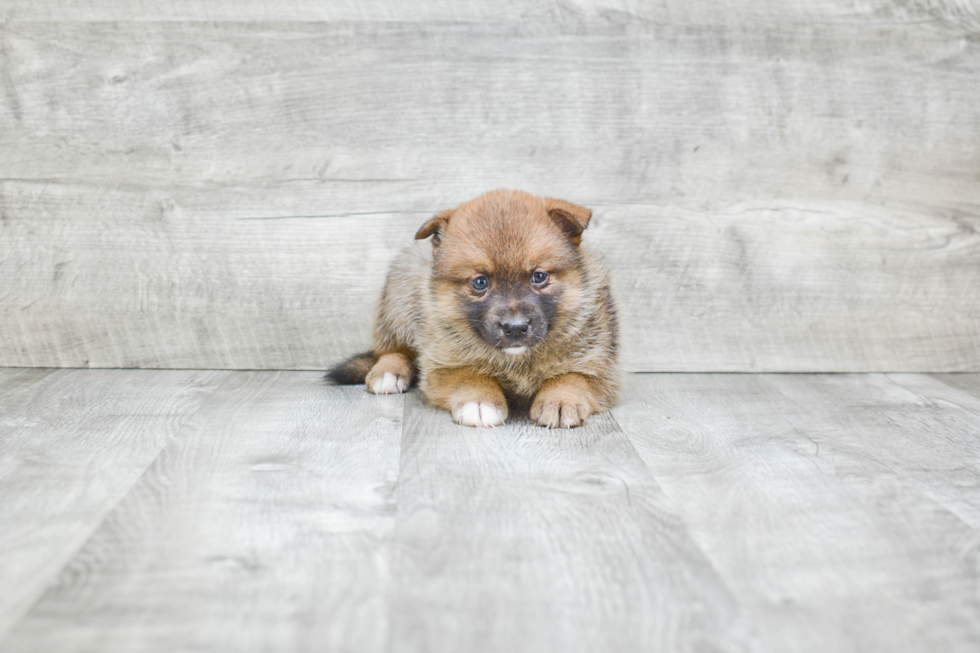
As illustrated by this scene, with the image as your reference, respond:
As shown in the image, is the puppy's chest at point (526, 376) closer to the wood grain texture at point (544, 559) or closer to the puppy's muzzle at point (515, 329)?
the puppy's muzzle at point (515, 329)

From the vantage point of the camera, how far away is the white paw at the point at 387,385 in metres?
2.99

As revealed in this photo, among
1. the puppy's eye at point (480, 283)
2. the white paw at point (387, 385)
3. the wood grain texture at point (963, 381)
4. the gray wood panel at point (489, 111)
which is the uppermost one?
the gray wood panel at point (489, 111)

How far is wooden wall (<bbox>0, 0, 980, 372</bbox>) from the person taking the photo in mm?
3205

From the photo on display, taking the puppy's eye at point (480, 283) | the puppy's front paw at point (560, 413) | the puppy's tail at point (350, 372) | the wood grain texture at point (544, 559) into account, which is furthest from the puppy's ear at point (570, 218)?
the puppy's tail at point (350, 372)

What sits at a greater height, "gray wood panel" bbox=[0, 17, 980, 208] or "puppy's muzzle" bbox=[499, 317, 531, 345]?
"gray wood panel" bbox=[0, 17, 980, 208]

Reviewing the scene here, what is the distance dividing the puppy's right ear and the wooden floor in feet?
1.96

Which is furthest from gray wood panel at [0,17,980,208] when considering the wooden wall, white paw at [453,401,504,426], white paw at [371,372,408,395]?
white paw at [453,401,504,426]

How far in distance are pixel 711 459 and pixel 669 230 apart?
140 centimetres

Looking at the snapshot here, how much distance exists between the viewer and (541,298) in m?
2.58

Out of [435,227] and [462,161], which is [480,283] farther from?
[462,161]

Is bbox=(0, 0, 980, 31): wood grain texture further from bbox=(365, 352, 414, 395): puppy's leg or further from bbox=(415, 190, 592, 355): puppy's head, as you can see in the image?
bbox=(365, 352, 414, 395): puppy's leg

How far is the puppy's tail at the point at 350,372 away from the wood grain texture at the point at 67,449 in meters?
0.45

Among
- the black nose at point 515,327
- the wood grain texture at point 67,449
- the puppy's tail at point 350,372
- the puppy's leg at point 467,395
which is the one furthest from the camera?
the puppy's tail at point 350,372

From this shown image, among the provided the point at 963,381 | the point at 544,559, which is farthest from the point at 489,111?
the point at 963,381
